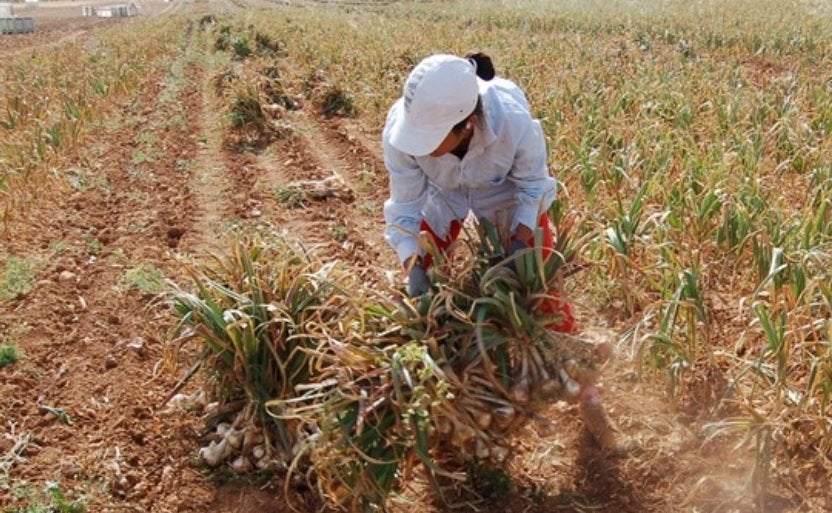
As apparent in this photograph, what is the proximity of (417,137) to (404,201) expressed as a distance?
42 cm

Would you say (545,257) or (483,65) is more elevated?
(483,65)

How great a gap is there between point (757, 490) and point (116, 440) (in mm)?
2130

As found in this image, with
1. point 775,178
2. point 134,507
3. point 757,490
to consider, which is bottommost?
point 134,507

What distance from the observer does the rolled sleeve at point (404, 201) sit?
2.27m

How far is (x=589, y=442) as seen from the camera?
2.53 m

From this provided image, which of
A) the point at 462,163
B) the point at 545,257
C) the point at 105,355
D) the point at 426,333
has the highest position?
the point at 462,163

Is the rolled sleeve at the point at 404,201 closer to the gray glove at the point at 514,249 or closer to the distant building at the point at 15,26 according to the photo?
the gray glove at the point at 514,249

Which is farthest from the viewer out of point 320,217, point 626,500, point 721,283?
point 320,217

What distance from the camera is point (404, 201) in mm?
2365

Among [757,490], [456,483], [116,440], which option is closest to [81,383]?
[116,440]

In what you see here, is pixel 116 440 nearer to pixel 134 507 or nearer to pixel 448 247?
pixel 134 507

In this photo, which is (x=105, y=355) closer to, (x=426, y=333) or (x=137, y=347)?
(x=137, y=347)

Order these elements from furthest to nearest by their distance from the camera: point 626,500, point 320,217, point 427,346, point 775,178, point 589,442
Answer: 1. point 320,217
2. point 775,178
3. point 589,442
4. point 626,500
5. point 427,346

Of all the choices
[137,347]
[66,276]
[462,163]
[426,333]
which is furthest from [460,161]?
[66,276]
